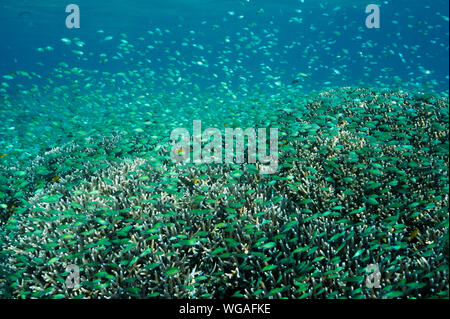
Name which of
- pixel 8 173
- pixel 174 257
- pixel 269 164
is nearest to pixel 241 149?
pixel 269 164

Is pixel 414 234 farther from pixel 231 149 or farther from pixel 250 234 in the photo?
pixel 231 149

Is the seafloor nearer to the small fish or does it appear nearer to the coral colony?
the small fish

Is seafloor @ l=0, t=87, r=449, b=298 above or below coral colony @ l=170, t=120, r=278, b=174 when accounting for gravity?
below

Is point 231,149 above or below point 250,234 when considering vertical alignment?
above

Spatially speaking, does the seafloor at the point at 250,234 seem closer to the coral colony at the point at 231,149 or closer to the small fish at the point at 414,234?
the small fish at the point at 414,234

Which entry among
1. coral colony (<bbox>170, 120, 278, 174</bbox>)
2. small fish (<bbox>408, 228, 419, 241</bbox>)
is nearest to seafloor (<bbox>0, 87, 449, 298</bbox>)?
small fish (<bbox>408, 228, 419, 241</bbox>)

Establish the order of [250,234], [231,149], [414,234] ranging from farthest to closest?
[231,149] < [250,234] < [414,234]

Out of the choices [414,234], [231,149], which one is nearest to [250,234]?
[414,234]

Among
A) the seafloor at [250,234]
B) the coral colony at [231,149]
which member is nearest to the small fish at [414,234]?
the seafloor at [250,234]

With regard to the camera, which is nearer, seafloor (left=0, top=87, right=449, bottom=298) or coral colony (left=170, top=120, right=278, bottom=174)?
seafloor (left=0, top=87, right=449, bottom=298)

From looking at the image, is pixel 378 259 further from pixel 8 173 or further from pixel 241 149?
pixel 8 173

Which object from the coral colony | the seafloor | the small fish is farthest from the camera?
the coral colony

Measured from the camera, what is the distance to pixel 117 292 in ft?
11.2
